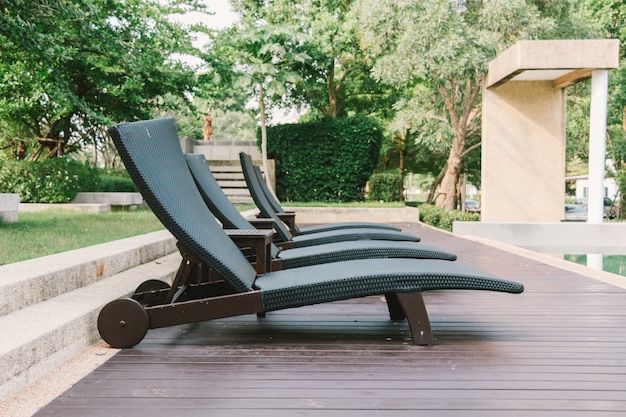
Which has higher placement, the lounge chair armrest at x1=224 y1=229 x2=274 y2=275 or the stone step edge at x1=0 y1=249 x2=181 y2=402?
the lounge chair armrest at x1=224 y1=229 x2=274 y2=275

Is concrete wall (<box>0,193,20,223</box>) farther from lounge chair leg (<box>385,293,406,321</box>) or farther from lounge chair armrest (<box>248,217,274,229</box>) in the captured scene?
lounge chair leg (<box>385,293,406,321</box>)

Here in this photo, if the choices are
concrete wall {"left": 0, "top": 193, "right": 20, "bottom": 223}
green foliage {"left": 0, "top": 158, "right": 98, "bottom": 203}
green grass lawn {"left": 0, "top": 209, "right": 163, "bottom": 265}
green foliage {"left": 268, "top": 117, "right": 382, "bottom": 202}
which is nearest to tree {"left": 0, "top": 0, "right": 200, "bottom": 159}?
green foliage {"left": 0, "top": 158, "right": 98, "bottom": 203}

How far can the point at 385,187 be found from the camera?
728 inches

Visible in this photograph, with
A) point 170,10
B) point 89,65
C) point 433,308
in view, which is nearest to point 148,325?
point 433,308

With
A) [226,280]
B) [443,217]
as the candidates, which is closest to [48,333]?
[226,280]

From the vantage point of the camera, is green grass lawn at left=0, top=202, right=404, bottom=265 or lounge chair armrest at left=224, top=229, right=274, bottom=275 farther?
green grass lawn at left=0, top=202, right=404, bottom=265

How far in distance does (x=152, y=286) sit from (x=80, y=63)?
10016 mm

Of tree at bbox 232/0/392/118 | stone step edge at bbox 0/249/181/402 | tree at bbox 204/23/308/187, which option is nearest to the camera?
stone step edge at bbox 0/249/181/402

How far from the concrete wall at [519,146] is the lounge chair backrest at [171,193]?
38.0 feet

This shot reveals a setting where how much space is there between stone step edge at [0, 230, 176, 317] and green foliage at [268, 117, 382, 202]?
13.4m

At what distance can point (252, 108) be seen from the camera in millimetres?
22297

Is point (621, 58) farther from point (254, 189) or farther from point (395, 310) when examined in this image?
point (395, 310)

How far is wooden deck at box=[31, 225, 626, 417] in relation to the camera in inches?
83.0

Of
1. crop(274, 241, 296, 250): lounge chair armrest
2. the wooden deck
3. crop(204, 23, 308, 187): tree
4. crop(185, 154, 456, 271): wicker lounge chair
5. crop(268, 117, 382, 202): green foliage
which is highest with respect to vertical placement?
crop(204, 23, 308, 187): tree
